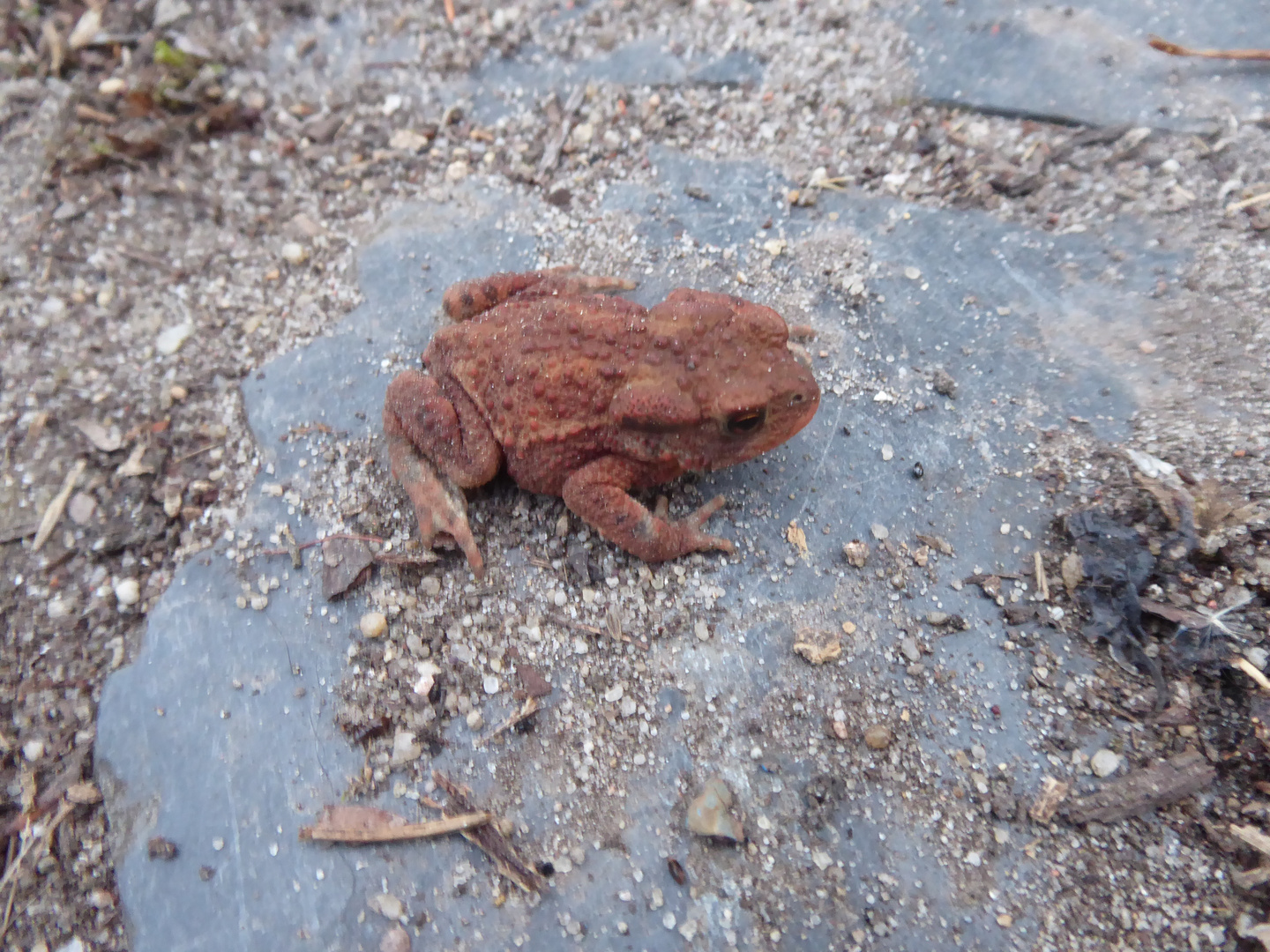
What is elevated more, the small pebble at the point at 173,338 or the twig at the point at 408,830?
the small pebble at the point at 173,338

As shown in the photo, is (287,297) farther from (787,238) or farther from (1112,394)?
(1112,394)

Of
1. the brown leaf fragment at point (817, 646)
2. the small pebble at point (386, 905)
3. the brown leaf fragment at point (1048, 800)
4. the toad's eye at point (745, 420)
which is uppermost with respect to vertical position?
the toad's eye at point (745, 420)

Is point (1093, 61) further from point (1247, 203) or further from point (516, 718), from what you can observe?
point (516, 718)

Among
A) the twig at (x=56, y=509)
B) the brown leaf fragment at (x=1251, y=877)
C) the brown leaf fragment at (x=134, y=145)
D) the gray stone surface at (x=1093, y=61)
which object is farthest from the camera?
the brown leaf fragment at (x=134, y=145)

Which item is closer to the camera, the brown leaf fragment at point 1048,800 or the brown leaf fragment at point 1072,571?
the brown leaf fragment at point 1048,800

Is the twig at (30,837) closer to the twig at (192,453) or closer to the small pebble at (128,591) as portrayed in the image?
the small pebble at (128,591)

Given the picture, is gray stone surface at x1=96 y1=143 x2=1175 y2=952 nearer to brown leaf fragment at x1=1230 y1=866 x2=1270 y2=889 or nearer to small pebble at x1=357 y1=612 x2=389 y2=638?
small pebble at x1=357 y1=612 x2=389 y2=638

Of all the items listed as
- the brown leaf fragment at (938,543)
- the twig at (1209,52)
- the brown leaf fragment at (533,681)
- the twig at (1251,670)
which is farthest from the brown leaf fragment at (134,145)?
the twig at (1251,670)
